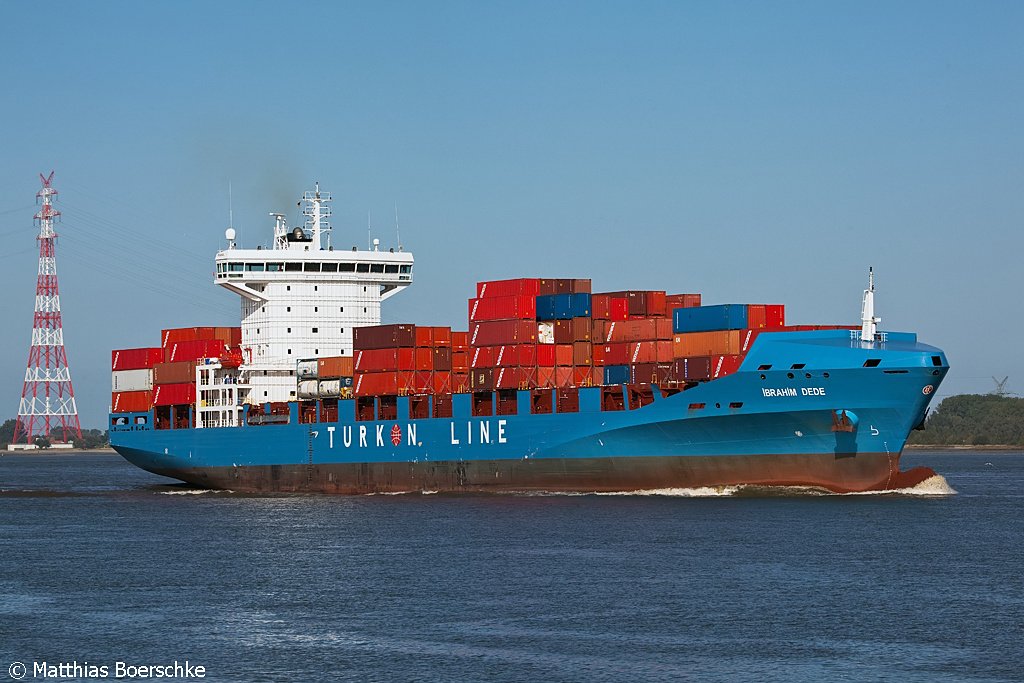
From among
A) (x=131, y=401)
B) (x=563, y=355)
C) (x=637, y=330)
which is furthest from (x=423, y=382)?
(x=131, y=401)

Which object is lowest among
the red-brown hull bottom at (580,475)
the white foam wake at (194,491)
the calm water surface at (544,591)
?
the calm water surface at (544,591)

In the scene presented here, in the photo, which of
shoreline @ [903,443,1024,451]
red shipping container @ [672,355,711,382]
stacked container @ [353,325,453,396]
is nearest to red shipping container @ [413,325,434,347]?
stacked container @ [353,325,453,396]

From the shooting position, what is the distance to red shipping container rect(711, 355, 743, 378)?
45.2 metres

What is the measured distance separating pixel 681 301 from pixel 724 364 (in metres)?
4.57

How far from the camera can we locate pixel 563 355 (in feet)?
163

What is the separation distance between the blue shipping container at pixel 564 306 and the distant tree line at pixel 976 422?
106367mm

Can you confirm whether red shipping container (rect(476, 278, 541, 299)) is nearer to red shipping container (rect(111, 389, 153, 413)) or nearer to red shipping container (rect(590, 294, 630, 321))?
red shipping container (rect(590, 294, 630, 321))

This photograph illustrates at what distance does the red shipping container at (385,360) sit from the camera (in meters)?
53.0

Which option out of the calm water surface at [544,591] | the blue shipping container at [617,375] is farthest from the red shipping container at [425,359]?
the blue shipping container at [617,375]

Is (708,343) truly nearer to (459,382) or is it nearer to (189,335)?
(459,382)

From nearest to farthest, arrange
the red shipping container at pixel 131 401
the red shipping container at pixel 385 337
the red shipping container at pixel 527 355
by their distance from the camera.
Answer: the red shipping container at pixel 527 355 → the red shipping container at pixel 385 337 → the red shipping container at pixel 131 401

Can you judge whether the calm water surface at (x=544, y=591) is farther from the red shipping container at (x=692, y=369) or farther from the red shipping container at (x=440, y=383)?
the red shipping container at (x=440, y=383)

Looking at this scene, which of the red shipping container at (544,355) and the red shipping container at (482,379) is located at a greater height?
the red shipping container at (544,355)

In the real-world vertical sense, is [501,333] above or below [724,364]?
above
